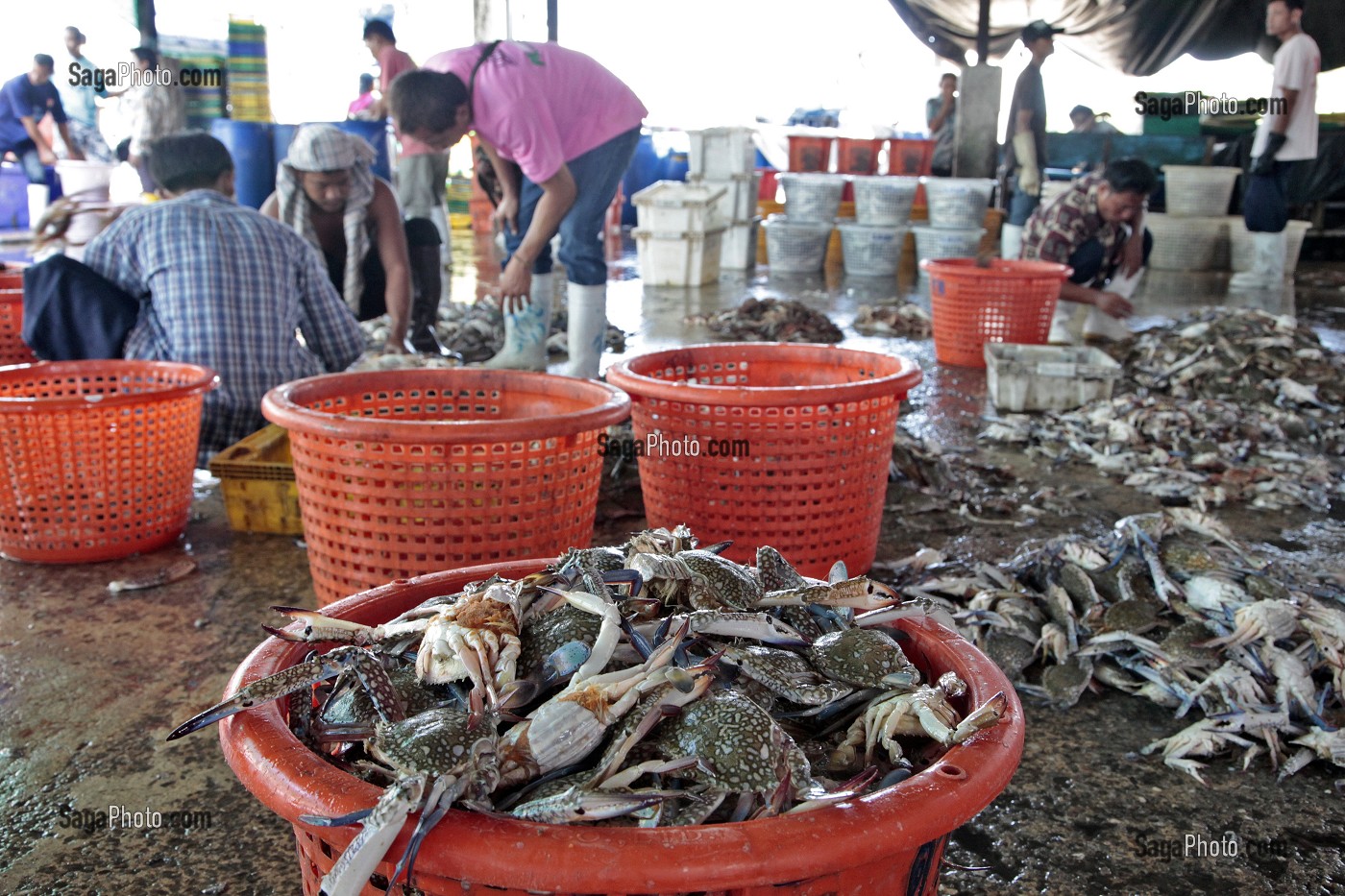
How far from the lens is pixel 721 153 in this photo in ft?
36.0

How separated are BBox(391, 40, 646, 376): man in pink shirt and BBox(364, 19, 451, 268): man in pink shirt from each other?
2.43 metres

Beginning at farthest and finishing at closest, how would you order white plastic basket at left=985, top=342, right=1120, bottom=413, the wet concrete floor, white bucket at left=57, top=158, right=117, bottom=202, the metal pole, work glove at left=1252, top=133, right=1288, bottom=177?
the metal pole, white bucket at left=57, top=158, right=117, bottom=202, work glove at left=1252, top=133, right=1288, bottom=177, white plastic basket at left=985, top=342, right=1120, bottom=413, the wet concrete floor

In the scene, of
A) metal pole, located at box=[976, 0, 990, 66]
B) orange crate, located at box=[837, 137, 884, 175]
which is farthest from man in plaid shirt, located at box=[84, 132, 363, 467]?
metal pole, located at box=[976, 0, 990, 66]

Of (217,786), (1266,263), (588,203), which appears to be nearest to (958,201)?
(1266,263)

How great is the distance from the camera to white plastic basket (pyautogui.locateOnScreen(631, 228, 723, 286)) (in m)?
9.90

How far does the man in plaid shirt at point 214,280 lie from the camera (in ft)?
12.1

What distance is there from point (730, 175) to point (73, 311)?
8215 millimetres

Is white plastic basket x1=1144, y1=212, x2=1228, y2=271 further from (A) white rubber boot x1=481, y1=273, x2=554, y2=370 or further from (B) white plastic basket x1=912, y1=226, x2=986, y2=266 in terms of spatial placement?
(A) white rubber boot x1=481, y1=273, x2=554, y2=370

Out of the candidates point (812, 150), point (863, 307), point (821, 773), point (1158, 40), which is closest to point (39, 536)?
point (821, 773)

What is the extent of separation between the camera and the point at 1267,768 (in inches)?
91.6

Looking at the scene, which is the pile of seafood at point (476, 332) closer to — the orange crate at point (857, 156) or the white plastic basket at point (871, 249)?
the white plastic basket at point (871, 249)

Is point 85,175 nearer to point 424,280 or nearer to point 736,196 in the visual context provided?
point 424,280

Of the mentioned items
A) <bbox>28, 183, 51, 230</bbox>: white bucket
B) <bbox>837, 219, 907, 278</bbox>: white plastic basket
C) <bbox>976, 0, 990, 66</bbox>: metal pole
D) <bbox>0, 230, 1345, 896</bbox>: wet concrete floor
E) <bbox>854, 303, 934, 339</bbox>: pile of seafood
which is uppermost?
<bbox>976, 0, 990, 66</bbox>: metal pole

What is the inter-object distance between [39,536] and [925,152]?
1104cm
